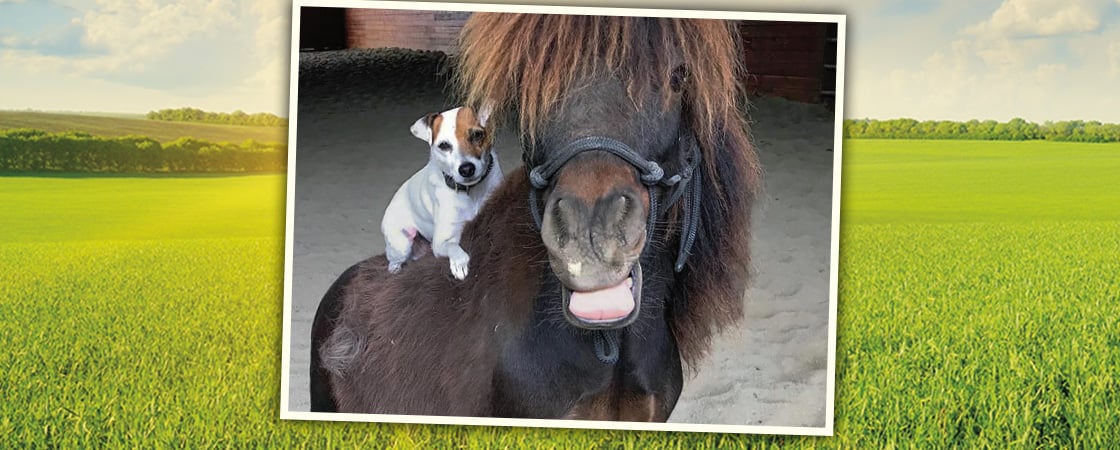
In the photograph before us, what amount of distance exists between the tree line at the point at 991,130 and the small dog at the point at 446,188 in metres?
1.16

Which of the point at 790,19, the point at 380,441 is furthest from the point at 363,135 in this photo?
the point at 790,19

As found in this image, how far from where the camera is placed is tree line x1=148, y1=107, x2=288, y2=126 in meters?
2.45

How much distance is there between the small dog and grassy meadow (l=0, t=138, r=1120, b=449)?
17.0 inches

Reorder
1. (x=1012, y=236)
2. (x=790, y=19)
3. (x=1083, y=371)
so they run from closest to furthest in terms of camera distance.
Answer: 1. (x=790, y=19)
2. (x=1083, y=371)
3. (x=1012, y=236)

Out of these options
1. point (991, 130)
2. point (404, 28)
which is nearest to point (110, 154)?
point (404, 28)

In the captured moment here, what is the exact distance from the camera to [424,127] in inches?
86.6

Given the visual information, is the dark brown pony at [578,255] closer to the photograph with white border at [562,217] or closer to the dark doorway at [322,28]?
the photograph with white border at [562,217]

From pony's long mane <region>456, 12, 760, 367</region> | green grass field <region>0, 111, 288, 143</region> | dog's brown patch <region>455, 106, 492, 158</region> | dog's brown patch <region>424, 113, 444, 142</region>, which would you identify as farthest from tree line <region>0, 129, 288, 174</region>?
pony's long mane <region>456, 12, 760, 367</region>

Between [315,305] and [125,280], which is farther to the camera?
[125,280]

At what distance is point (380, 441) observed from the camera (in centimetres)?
236

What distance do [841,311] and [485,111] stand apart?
125 centimetres

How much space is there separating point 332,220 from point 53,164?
105cm

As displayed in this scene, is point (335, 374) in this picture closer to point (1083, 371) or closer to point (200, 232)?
point (200, 232)

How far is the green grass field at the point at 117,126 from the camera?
8.27 ft
